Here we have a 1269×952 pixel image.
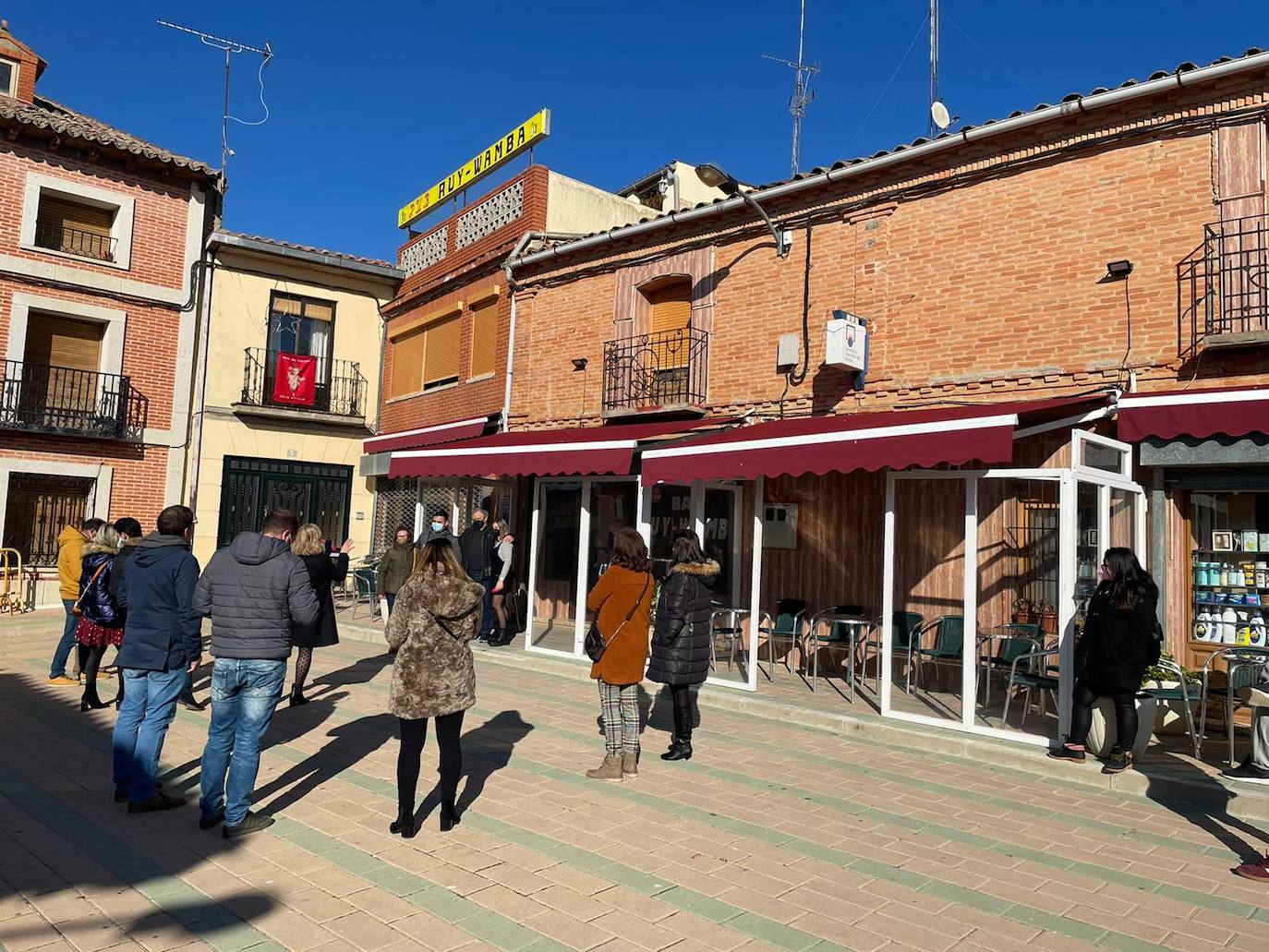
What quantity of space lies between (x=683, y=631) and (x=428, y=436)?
1099 centimetres

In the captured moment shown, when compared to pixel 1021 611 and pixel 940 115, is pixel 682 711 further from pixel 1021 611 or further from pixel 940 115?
pixel 940 115

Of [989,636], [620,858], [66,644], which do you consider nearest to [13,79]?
[66,644]

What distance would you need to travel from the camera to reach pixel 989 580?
9.01 metres

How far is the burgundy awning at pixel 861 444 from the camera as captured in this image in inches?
268

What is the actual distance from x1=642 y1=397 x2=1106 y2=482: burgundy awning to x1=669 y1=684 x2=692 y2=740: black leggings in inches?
92.5

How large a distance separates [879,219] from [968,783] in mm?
6549

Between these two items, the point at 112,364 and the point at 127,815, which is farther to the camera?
the point at 112,364

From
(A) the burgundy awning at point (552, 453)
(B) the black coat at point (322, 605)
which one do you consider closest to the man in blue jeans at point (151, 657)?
(B) the black coat at point (322, 605)

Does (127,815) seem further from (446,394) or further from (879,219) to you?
(446,394)

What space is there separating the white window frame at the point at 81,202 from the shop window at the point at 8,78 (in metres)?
2.87

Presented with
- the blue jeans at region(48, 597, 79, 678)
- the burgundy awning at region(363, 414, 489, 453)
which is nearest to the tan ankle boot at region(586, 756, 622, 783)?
the blue jeans at region(48, 597, 79, 678)

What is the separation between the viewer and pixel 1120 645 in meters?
5.99

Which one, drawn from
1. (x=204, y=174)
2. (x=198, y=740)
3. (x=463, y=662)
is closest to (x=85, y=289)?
(x=204, y=174)

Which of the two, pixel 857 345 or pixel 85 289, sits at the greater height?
pixel 85 289
